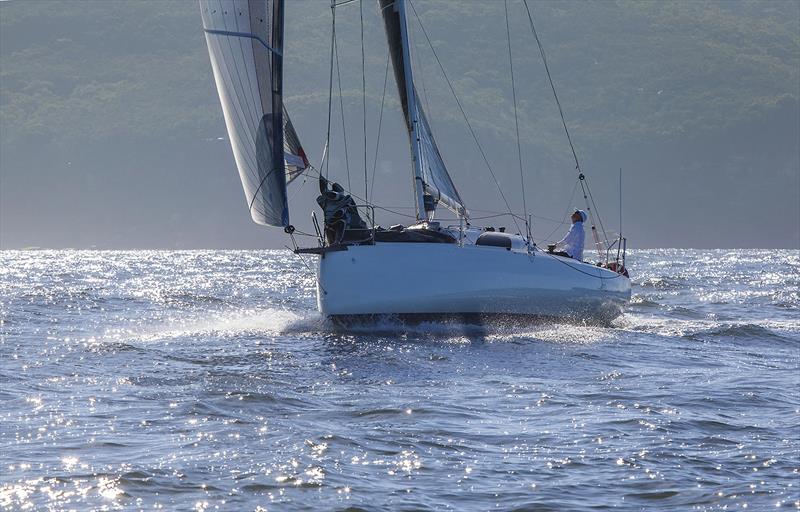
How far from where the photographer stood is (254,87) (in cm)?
1480

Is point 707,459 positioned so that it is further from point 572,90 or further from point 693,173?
point 572,90

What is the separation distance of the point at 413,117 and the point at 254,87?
11.5 ft

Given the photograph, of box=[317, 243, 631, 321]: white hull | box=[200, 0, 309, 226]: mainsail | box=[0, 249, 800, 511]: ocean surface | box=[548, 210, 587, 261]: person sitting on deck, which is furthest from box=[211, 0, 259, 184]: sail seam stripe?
box=[548, 210, 587, 261]: person sitting on deck

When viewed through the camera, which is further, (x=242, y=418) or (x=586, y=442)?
(x=242, y=418)

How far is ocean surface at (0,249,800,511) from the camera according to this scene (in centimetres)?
705

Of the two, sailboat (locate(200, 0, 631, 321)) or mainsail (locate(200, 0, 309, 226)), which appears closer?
mainsail (locate(200, 0, 309, 226))

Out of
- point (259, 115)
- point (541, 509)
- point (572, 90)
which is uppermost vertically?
point (572, 90)

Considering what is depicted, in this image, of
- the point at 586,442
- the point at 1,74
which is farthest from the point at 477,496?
the point at 1,74

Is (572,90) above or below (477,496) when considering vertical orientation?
above

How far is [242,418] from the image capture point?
29.5 feet

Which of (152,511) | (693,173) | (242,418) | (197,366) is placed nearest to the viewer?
(152,511)

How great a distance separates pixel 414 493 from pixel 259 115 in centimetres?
863

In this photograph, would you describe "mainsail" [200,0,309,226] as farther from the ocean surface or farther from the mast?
the mast

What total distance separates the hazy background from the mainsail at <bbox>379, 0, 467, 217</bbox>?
282 feet
